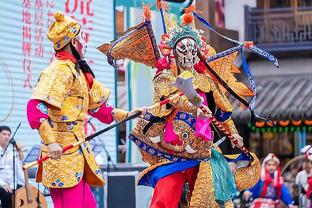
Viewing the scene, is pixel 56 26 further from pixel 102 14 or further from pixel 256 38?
pixel 256 38

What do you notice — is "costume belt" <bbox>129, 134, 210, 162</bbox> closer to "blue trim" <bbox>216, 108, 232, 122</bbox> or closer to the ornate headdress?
"blue trim" <bbox>216, 108, 232, 122</bbox>

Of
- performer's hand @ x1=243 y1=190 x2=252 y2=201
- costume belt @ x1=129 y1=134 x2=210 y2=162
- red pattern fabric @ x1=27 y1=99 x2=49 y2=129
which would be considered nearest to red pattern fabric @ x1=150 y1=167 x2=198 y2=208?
costume belt @ x1=129 y1=134 x2=210 y2=162

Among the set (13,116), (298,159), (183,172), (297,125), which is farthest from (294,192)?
(183,172)

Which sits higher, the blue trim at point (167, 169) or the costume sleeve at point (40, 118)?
the costume sleeve at point (40, 118)

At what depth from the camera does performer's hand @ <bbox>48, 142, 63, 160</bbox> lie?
246 inches

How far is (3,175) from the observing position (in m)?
9.33

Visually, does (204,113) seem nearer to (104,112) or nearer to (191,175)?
(191,175)

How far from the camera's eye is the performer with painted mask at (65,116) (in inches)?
251

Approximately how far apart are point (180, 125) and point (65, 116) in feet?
4.00

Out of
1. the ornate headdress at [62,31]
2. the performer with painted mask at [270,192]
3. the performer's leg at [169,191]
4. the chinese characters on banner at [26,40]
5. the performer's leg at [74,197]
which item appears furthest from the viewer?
the performer with painted mask at [270,192]

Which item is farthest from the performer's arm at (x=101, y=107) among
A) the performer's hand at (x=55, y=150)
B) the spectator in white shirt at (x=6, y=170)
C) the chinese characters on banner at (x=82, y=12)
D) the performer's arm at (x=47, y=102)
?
the chinese characters on banner at (x=82, y=12)

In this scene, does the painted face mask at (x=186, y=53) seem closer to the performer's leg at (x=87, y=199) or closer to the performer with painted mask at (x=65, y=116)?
the performer with painted mask at (x=65, y=116)

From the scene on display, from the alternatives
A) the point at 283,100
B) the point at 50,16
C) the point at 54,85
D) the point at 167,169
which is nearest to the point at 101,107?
the point at 54,85

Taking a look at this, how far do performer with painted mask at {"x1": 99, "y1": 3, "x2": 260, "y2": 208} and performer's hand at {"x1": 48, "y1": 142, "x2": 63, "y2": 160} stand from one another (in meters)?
1.15
